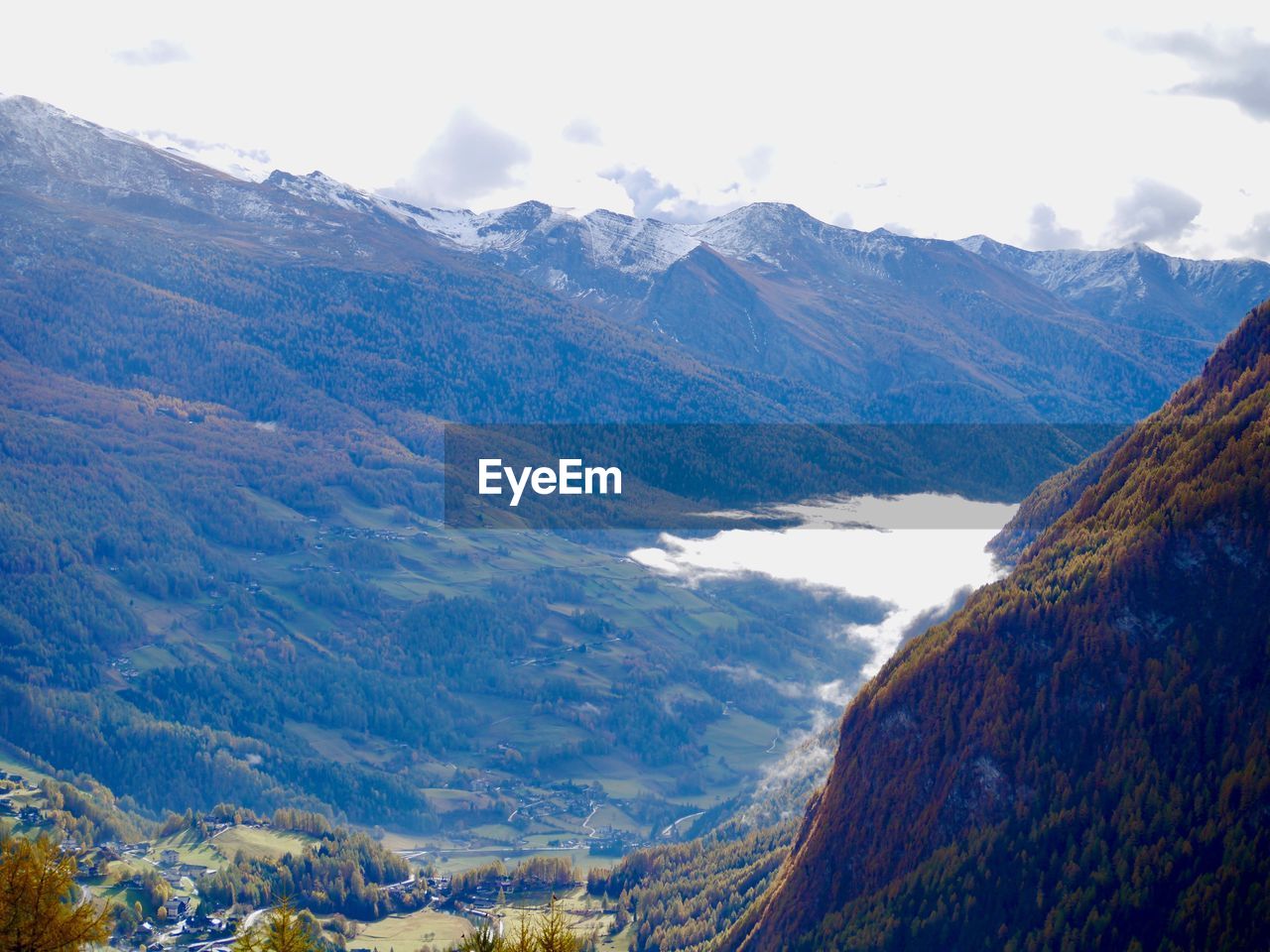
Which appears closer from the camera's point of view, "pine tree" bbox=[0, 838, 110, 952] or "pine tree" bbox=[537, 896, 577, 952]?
"pine tree" bbox=[537, 896, 577, 952]

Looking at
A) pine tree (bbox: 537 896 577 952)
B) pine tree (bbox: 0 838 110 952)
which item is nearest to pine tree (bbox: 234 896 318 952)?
pine tree (bbox: 0 838 110 952)

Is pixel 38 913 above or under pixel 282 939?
above

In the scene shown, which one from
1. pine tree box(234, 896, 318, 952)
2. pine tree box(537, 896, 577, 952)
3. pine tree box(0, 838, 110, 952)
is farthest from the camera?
pine tree box(0, 838, 110, 952)

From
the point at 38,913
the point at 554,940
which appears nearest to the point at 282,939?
the point at 38,913

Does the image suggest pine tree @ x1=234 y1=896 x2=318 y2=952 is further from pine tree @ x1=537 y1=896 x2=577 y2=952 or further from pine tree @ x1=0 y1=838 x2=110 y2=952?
pine tree @ x1=537 y1=896 x2=577 y2=952

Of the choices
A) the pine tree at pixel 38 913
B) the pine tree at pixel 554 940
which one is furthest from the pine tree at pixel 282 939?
the pine tree at pixel 554 940

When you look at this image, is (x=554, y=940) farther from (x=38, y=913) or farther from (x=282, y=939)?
(x=38, y=913)

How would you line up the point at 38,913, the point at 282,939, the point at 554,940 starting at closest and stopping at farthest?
the point at 282,939 < the point at 554,940 < the point at 38,913

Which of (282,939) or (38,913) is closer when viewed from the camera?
(282,939)

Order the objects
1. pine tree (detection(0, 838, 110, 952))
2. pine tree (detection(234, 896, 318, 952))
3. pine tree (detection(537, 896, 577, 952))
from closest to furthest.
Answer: pine tree (detection(234, 896, 318, 952)), pine tree (detection(537, 896, 577, 952)), pine tree (detection(0, 838, 110, 952))

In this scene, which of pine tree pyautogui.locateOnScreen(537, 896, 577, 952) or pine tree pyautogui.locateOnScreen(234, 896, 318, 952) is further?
pine tree pyautogui.locateOnScreen(537, 896, 577, 952)
